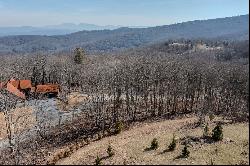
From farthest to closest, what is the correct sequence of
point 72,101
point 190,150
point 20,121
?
point 72,101 < point 20,121 < point 190,150

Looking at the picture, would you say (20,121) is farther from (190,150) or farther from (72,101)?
(190,150)

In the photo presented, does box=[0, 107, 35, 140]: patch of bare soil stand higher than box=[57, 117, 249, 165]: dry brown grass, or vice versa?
box=[57, 117, 249, 165]: dry brown grass

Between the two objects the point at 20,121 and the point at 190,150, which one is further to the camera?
the point at 20,121

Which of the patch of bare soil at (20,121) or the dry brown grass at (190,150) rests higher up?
the dry brown grass at (190,150)

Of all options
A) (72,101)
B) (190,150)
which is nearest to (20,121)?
(72,101)

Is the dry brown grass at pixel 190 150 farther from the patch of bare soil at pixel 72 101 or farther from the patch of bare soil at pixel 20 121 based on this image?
the patch of bare soil at pixel 72 101

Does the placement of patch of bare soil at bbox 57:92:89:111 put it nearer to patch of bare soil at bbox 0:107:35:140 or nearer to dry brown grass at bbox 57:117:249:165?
patch of bare soil at bbox 0:107:35:140

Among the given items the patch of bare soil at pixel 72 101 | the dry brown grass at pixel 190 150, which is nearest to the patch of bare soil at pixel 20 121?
the patch of bare soil at pixel 72 101

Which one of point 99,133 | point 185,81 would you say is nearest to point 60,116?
point 99,133

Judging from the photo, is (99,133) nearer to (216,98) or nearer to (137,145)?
(137,145)

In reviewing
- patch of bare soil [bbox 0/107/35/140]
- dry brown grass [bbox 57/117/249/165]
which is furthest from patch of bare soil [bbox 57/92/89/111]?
dry brown grass [bbox 57/117/249/165]

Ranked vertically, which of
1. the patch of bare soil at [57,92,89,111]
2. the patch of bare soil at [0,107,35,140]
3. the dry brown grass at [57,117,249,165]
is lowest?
the patch of bare soil at [57,92,89,111]
